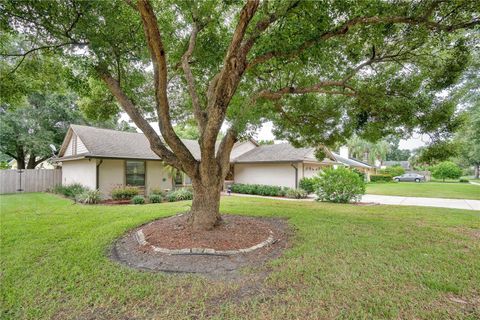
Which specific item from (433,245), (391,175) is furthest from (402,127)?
(391,175)

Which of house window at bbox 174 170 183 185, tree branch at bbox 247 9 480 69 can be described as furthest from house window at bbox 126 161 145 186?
tree branch at bbox 247 9 480 69

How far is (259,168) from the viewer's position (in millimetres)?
18406

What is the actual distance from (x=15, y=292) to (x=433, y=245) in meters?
7.67

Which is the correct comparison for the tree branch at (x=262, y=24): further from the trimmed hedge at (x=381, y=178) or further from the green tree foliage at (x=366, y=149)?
the trimmed hedge at (x=381, y=178)

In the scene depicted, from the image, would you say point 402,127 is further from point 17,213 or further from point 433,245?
point 17,213

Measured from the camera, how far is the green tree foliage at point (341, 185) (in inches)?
484

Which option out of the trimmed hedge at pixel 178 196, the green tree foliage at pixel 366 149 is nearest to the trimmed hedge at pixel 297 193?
the trimmed hedge at pixel 178 196

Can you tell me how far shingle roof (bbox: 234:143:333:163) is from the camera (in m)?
16.6

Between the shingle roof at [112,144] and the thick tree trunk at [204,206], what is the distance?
9.20 meters

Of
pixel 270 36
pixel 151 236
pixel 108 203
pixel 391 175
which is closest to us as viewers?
pixel 270 36

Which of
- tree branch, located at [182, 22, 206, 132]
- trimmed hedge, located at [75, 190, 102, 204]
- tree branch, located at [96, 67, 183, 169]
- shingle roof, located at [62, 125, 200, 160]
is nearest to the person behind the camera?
tree branch, located at [96, 67, 183, 169]

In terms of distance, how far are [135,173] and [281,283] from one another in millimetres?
12954

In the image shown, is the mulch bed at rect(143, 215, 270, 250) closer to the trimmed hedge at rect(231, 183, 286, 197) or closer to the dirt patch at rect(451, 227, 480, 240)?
the dirt patch at rect(451, 227, 480, 240)

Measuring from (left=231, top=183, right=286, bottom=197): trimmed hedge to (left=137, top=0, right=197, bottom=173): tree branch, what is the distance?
449 inches
